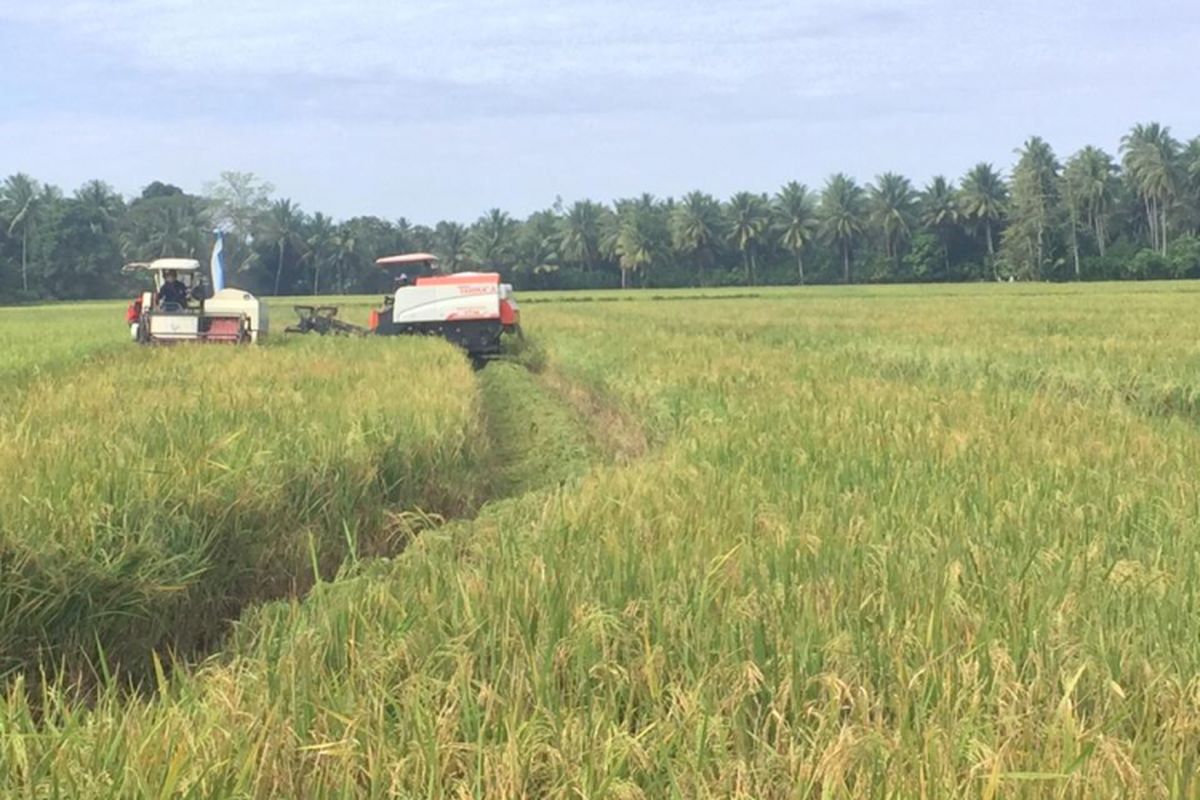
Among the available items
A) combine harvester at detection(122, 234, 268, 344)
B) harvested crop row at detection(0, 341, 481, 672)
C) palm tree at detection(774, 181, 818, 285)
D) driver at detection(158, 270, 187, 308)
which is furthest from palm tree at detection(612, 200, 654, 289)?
harvested crop row at detection(0, 341, 481, 672)

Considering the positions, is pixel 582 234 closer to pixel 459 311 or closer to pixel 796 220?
pixel 796 220

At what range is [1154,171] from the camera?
219 ft

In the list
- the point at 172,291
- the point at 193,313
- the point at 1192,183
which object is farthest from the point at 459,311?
the point at 1192,183

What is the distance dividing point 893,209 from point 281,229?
47.7 meters

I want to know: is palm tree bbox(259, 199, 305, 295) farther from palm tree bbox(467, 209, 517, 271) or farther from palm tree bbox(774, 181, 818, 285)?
palm tree bbox(774, 181, 818, 285)

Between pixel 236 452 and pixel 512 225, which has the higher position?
pixel 512 225

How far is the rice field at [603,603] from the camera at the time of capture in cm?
192

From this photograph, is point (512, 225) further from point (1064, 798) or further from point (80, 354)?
point (1064, 798)

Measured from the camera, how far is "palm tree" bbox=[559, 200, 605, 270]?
73312 mm

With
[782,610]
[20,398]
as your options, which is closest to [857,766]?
[782,610]

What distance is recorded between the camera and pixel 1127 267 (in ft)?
196

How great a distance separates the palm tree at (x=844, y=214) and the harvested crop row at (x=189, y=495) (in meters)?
68.6

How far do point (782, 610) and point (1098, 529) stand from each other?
1.71 meters

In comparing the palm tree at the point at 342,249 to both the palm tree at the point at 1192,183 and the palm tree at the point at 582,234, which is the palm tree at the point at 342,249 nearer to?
the palm tree at the point at 582,234
